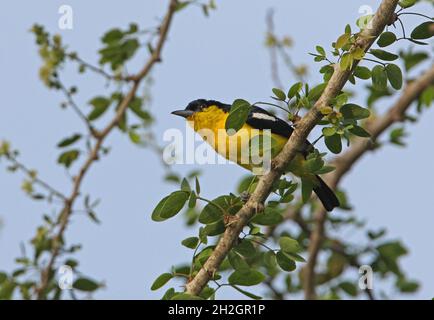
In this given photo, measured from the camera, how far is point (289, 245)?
12.5ft

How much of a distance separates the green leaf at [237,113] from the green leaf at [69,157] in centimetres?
219

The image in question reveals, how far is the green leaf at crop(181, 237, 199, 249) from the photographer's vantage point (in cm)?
377

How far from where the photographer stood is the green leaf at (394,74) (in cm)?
365

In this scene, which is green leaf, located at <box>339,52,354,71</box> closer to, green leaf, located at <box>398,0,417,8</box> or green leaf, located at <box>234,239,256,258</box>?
green leaf, located at <box>398,0,417,8</box>

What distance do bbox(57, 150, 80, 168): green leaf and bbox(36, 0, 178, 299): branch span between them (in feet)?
0.65

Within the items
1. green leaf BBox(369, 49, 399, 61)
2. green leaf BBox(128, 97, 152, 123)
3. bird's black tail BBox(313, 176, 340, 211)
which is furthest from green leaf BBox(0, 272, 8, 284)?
green leaf BBox(369, 49, 399, 61)

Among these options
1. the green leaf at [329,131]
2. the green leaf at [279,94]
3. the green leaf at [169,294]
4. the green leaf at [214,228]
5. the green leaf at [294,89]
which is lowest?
the green leaf at [169,294]

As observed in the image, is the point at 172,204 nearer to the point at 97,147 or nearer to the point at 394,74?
the point at 394,74

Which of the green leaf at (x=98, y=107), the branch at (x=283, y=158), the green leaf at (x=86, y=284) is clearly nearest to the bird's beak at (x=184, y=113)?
the green leaf at (x=98, y=107)

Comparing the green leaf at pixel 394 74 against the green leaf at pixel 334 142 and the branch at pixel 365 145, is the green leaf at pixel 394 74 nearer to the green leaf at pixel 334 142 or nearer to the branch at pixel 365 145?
the green leaf at pixel 334 142

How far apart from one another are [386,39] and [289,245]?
985 mm
